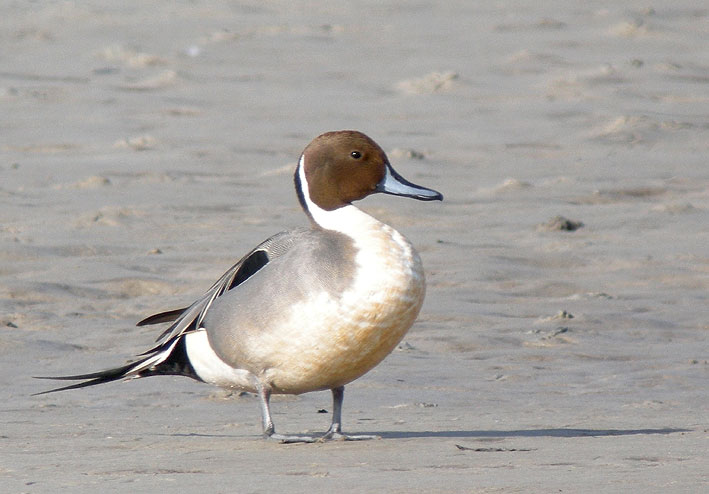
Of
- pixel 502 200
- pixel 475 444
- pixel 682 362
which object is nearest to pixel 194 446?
pixel 475 444

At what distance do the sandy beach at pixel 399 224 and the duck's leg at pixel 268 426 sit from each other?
0.07 m

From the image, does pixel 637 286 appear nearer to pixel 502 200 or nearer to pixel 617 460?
pixel 502 200

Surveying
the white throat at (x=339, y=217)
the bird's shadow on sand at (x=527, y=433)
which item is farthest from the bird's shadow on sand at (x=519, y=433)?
the white throat at (x=339, y=217)

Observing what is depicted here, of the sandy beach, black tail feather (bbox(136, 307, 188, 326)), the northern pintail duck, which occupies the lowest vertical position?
the sandy beach

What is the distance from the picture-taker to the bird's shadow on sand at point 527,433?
4.54 m

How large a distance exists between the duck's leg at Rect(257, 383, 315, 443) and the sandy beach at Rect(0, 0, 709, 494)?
69 mm

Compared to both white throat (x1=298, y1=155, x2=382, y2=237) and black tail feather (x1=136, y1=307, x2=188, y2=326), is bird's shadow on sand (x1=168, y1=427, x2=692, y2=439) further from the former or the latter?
white throat (x1=298, y1=155, x2=382, y2=237)

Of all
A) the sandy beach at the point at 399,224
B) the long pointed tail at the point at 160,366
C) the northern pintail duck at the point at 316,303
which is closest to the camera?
the sandy beach at the point at 399,224

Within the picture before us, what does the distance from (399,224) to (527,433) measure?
357cm

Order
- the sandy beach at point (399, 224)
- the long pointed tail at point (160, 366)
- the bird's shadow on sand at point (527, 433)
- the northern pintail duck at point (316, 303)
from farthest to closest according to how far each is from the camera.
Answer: the long pointed tail at point (160, 366) → the bird's shadow on sand at point (527, 433) → the northern pintail duck at point (316, 303) → the sandy beach at point (399, 224)

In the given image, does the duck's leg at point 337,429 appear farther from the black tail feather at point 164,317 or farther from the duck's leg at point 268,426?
the black tail feather at point 164,317

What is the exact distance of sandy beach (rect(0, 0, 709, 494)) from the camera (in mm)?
4203

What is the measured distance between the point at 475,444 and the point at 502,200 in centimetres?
434

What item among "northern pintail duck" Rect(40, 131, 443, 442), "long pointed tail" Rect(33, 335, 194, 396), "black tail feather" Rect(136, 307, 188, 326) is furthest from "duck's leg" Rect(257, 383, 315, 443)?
"black tail feather" Rect(136, 307, 188, 326)
